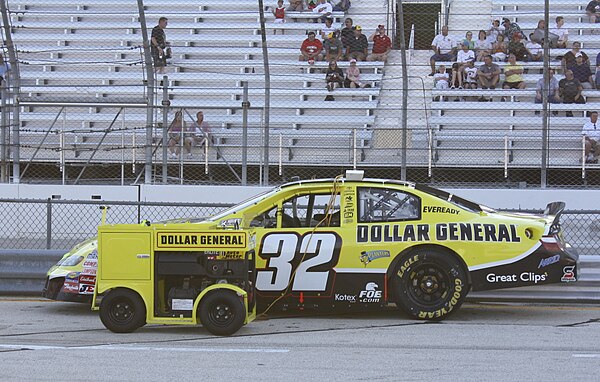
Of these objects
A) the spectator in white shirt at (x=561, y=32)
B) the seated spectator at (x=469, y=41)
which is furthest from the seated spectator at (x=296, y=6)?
the spectator in white shirt at (x=561, y=32)

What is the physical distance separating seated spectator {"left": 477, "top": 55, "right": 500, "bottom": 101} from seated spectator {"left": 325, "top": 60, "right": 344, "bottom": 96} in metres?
2.36

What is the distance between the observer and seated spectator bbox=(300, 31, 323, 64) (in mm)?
17969

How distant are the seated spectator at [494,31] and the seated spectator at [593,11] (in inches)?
67.6

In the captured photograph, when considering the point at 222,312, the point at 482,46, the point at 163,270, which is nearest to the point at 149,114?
the point at 482,46

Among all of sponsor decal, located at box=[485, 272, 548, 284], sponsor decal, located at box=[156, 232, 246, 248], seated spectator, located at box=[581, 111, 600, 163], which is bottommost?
sponsor decal, located at box=[485, 272, 548, 284]

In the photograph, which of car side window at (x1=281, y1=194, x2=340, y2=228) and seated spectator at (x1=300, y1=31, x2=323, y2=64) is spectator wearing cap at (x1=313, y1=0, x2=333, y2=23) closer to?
seated spectator at (x1=300, y1=31, x2=323, y2=64)

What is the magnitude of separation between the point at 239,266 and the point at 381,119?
7.82 meters

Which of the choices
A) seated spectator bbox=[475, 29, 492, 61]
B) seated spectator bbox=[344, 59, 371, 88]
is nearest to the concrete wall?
seated spectator bbox=[344, 59, 371, 88]

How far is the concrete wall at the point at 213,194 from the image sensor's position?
49.6 ft

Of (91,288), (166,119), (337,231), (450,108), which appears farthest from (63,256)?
(450,108)

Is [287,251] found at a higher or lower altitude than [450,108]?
lower

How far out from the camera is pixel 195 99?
58.2ft

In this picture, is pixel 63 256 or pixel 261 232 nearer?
pixel 261 232

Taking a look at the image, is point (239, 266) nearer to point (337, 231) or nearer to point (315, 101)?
point (337, 231)
